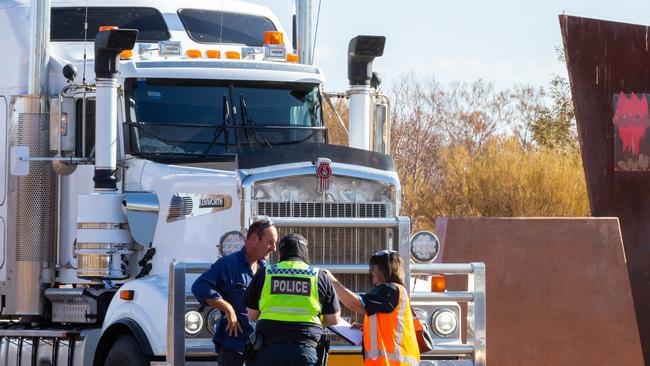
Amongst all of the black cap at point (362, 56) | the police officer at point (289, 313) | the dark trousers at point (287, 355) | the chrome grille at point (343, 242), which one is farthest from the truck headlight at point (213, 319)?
the black cap at point (362, 56)

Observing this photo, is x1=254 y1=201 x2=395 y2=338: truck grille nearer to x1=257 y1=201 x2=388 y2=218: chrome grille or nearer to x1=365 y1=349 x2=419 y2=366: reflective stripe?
x1=257 y1=201 x2=388 y2=218: chrome grille

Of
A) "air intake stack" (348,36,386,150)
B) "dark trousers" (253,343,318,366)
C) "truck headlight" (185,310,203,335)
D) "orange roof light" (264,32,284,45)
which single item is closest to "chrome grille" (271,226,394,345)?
"truck headlight" (185,310,203,335)

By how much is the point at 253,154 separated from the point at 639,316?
8.98m

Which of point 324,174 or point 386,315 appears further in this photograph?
point 324,174

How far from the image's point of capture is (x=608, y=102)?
776 inches

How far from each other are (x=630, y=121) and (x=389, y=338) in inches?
419

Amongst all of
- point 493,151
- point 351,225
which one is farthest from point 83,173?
point 493,151

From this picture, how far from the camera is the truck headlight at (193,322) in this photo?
10.9 meters

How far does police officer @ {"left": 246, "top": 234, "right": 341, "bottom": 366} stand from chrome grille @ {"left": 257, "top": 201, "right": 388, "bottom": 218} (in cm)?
167

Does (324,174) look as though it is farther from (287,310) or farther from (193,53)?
(193,53)

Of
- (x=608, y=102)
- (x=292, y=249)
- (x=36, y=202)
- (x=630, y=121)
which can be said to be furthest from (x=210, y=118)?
(x=630, y=121)

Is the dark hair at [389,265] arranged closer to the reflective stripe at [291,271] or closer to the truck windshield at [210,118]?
the reflective stripe at [291,271]

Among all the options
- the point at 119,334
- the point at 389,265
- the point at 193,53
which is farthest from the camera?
the point at 193,53

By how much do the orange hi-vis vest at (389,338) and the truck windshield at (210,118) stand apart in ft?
10.3
